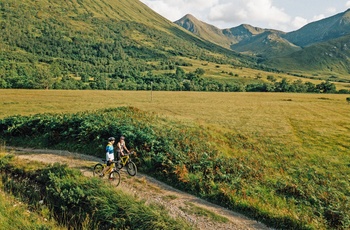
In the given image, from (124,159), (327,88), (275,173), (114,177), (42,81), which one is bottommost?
(42,81)

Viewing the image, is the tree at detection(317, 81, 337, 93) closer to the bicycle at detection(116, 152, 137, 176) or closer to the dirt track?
the dirt track

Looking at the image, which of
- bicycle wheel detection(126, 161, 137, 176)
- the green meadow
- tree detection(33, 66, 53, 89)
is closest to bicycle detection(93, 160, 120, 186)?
bicycle wheel detection(126, 161, 137, 176)

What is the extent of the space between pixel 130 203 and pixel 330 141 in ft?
121

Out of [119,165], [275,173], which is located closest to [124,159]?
[119,165]

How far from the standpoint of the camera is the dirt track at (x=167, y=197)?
16.1 metres

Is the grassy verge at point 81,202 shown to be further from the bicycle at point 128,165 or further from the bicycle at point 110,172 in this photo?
the bicycle at point 128,165

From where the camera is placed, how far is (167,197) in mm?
18828

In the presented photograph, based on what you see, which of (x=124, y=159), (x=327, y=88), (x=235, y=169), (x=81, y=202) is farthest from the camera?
(x=327, y=88)

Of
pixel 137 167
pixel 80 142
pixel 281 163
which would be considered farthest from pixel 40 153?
pixel 281 163

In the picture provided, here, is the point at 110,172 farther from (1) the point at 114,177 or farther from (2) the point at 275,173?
(2) the point at 275,173

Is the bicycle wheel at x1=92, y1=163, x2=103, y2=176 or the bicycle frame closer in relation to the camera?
the bicycle wheel at x1=92, y1=163, x2=103, y2=176

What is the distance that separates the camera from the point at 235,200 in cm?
1830

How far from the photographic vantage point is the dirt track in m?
16.1

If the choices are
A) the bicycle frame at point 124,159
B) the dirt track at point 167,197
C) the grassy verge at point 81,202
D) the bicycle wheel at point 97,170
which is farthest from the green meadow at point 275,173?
the grassy verge at point 81,202
